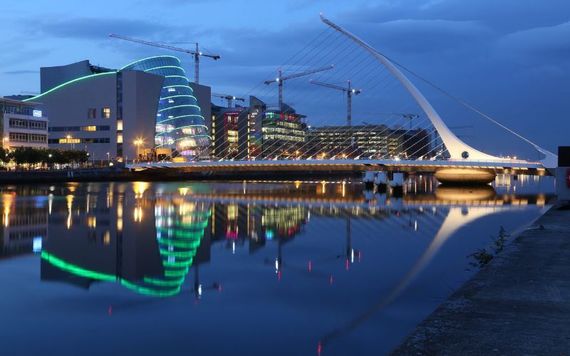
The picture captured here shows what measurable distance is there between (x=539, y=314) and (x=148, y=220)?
18037mm

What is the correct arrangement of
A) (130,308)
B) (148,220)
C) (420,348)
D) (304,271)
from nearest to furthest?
(420,348) → (130,308) → (304,271) → (148,220)

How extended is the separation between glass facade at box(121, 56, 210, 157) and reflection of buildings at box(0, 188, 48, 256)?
6014cm

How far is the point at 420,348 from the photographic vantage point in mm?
5379

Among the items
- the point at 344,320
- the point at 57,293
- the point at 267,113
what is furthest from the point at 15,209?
the point at 267,113

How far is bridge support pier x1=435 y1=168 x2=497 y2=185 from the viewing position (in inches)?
2093

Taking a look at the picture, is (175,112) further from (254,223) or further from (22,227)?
(22,227)

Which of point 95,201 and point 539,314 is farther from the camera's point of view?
point 95,201

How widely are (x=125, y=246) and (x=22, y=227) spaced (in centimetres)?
604

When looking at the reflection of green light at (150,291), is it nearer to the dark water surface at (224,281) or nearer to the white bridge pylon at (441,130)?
Result: the dark water surface at (224,281)

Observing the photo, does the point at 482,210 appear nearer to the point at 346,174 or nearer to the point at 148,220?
the point at 148,220

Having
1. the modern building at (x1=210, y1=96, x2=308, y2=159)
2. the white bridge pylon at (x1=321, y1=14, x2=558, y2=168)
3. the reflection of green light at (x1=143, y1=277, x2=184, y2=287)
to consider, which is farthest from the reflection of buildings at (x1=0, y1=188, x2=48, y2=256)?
the modern building at (x1=210, y1=96, x2=308, y2=159)

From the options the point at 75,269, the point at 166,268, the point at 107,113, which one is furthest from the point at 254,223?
the point at 107,113

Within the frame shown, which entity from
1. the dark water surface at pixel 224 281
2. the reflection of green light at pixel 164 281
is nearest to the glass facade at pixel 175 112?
the dark water surface at pixel 224 281

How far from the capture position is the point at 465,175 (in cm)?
5384
